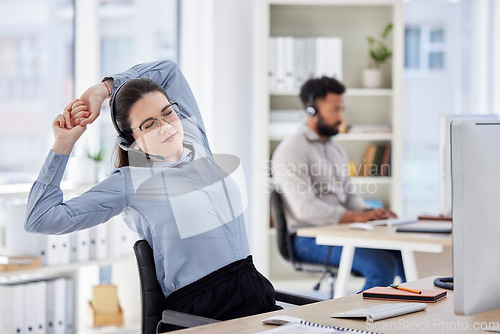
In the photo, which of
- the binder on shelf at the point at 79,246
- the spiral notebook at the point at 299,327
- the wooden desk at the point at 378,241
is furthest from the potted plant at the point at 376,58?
the spiral notebook at the point at 299,327

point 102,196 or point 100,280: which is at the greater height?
point 102,196

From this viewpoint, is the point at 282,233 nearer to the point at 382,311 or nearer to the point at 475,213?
the point at 382,311

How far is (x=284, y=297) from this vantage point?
1874 millimetres

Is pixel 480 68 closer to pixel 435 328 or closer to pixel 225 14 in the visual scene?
pixel 225 14

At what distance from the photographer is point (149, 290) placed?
1729 mm

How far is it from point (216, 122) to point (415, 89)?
1699 mm

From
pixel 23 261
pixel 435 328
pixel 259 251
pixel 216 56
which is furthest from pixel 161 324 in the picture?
pixel 216 56

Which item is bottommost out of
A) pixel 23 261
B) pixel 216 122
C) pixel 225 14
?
pixel 23 261

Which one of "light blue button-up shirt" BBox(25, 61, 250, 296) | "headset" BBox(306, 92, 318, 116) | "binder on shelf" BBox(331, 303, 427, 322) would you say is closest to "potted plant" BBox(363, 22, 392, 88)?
"headset" BBox(306, 92, 318, 116)

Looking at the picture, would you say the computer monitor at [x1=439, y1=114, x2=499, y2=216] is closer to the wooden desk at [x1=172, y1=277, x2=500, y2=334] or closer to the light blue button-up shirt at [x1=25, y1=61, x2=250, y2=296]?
the light blue button-up shirt at [x1=25, y1=61, x2=250, y2=296]

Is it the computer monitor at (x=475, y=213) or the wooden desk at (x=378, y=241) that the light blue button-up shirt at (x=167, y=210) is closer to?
the computer monitor at (x=475, y=213)

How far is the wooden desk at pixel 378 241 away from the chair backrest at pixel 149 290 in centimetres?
115

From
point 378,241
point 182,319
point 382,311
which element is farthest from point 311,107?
point 382,311

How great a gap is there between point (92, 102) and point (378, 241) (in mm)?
1320
